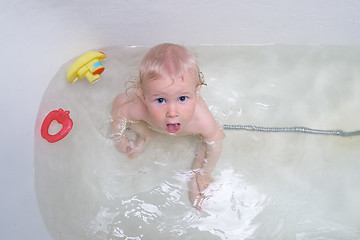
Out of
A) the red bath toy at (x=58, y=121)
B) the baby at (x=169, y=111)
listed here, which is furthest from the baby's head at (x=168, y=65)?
the red bath toy at (x=58, y=121)

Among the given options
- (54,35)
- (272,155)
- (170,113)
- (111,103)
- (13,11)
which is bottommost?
(272,155)

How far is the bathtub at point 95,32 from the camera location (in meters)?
1.19

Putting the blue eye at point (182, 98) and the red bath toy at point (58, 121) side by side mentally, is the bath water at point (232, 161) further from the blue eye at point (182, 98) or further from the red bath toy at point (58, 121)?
the blue eye at point (182, 98)

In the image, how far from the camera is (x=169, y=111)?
1003mm

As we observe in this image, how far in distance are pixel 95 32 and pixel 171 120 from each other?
2.04 ft

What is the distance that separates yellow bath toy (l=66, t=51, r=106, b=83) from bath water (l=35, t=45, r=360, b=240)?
0.27 ft

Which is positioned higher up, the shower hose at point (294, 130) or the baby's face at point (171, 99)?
the baby's face at point (171, 99)

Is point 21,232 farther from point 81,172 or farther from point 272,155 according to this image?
point 272,155

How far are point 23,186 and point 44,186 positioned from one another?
2.6 inches

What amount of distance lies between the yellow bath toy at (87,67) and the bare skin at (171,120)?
0.13 meters

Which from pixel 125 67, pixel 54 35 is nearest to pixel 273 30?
pixel 125 67

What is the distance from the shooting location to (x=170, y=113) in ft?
3.28

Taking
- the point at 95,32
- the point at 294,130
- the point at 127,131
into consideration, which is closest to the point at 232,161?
the point at 294,130

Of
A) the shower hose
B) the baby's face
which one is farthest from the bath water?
the baby's face
